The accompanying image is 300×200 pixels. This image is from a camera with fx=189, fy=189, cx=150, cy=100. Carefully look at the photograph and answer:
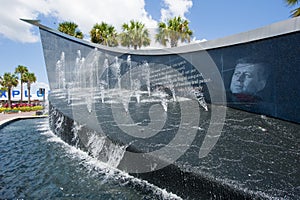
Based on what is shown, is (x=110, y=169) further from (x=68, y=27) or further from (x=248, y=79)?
(x=68, y=27)

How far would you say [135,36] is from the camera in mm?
21500

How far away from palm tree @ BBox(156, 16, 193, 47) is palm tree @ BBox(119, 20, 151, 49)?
163cm

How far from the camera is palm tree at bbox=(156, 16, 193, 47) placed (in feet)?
66.3

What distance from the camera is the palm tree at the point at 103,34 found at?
23.0 metres

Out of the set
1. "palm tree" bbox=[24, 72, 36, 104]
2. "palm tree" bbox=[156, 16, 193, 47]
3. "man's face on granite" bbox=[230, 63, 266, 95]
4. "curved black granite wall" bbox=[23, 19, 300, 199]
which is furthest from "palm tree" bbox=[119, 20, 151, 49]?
"palm tree" bbox=[24, 72, 36, 104]

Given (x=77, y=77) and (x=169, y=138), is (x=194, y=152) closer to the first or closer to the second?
(x=169, y=138)

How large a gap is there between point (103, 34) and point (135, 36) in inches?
175

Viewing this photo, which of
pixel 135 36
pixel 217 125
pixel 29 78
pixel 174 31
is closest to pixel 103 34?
pixel 135 36

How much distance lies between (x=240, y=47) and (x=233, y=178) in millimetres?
5721

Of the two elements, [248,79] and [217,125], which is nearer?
[217,125]

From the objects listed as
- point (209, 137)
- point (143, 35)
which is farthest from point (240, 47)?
point (143, 35)

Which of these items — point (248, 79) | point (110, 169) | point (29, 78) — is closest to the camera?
point (110, 169)

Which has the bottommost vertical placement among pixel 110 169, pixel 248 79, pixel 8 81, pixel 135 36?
pixel 110 169

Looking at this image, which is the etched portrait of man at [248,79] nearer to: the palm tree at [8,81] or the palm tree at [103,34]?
the palm tree at [103,34]
